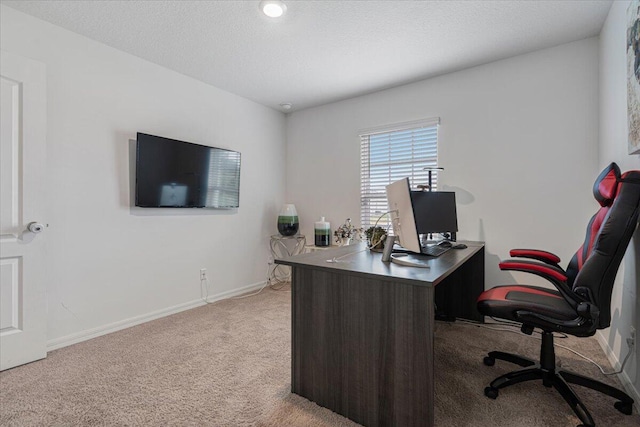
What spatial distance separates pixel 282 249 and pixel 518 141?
3133mm

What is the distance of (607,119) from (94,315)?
4.40 metres

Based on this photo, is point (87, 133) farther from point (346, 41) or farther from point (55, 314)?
point (346, 41)

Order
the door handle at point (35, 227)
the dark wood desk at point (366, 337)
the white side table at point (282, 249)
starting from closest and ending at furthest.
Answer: the dark wood desk at point (366, 337) → the door handle at point (35, 227) → the white side table at point (282, 249)

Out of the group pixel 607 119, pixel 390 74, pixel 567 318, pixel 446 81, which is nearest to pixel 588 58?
pixel 607 119

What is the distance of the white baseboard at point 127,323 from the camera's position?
2.37 metres

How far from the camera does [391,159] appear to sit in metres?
3.59

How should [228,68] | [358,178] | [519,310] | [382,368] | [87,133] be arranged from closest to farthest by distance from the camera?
[382,368]
[519,310]
[87,133]
[228,68]
[358,178]

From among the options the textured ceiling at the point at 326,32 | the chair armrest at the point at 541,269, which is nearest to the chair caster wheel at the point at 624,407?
the chair armrest at the point at 541,269

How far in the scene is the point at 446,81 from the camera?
3.17 m

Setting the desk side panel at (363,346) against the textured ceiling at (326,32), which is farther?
the textured ceiling at (326,32)

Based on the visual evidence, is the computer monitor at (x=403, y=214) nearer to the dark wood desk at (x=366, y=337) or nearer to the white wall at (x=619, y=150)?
the dark wood desk at (x=366, y=337)

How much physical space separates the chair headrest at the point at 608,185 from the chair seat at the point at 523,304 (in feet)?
2.02

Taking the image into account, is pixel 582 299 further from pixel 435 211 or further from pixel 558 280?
pixel 435 211

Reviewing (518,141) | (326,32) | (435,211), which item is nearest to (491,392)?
(435,211)
